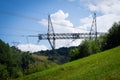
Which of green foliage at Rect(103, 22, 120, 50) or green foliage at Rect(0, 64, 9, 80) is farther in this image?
green foliage at Rect(0, 64, 9, 80)

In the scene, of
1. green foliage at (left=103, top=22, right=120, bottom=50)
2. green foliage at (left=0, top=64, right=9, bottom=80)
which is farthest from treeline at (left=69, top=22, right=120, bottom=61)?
green foliage at (left=0, top=64, right=9, bottom=80)

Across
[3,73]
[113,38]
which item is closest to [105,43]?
[113,38]

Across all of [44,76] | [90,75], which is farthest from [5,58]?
[90,75]

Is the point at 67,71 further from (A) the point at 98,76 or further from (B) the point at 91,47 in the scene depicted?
(B) the point at 91,47

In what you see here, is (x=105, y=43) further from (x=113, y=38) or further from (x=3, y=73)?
(x=3, y=73)

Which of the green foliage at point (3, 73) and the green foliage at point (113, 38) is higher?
the green foliage at point (113, 38)

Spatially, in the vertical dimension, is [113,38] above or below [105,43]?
above

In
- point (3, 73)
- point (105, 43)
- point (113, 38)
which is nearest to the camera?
point (113, 38)

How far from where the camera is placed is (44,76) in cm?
5406

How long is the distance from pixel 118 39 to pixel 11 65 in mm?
109327

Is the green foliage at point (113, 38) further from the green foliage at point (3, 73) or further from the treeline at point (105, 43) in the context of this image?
the green foliage at point (3, 73)

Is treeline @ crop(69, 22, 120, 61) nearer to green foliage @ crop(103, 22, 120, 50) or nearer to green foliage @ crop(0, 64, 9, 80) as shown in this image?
green foliage @ crop(103, 22, 120, 50)

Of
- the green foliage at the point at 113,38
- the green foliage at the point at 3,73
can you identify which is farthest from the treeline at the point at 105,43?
the green foliage at the point at 3,73

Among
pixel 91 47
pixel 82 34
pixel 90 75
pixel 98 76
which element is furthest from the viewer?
pixel 91 47
